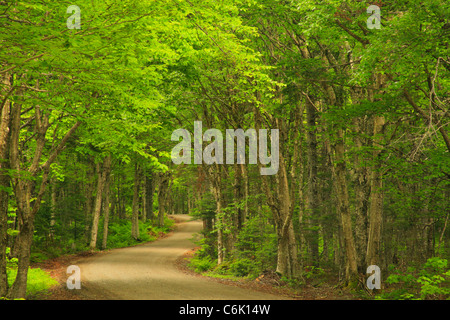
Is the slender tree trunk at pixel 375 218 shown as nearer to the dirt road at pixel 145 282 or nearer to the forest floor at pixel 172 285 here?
the forest floor at pixel 172 285

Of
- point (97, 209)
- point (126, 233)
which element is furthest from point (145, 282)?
point (126, 233)

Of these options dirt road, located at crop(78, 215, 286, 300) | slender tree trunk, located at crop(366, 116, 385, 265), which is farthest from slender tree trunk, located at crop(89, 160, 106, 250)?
slender tree trunk, located at crop(366, 116, 385, 265)

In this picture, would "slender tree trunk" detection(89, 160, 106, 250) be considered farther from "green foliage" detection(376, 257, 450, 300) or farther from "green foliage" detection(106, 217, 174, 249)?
"green foliage" detection(376, 257, 450, 300)

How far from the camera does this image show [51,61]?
6574 millimetres

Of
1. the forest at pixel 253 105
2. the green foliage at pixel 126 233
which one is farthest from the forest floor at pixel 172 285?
the green foliage at pixel 126 233

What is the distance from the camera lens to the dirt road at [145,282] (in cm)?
1199

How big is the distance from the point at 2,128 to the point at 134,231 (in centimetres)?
2171

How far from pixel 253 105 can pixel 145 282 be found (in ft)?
27.2

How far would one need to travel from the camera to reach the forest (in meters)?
7.38

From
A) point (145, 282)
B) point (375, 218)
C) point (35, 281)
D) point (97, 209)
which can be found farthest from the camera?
point (97, 209)

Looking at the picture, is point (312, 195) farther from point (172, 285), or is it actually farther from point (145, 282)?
point (145, 282)

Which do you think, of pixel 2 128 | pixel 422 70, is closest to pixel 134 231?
pixel 2 128

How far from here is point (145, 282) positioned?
47.4ft
